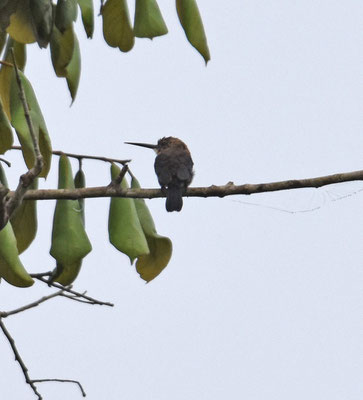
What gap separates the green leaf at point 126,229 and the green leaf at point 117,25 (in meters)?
0.66

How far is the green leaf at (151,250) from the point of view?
4.08 m

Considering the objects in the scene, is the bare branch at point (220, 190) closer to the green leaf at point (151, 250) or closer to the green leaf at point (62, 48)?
the green leaf at point (151, 250)

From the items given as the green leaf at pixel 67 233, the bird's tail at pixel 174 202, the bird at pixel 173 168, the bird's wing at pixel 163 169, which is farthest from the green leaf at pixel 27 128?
the bird's wing at pixel 163 169

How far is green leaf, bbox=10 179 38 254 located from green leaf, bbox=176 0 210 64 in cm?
88

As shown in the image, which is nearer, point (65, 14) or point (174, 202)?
point (65, 14)

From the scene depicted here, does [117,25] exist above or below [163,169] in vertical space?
above

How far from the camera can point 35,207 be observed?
13.1 ft

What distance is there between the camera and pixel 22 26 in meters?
3.69

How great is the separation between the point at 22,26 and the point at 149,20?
1.81 feet

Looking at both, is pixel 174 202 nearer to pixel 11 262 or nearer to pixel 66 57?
pixel 66 57

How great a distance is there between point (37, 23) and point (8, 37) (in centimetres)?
50

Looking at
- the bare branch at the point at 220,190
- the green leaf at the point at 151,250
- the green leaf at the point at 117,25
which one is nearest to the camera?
the bare branch at the point at 220,190

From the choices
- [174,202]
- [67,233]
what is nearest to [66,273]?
[67,233]

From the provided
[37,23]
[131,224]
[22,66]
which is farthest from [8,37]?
[131,224]
